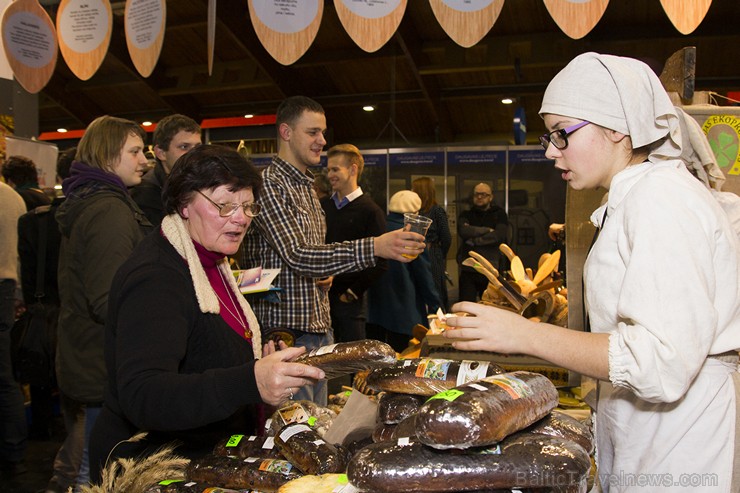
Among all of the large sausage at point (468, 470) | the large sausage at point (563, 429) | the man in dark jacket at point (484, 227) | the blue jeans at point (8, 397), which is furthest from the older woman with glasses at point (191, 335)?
the man in dark jacket at point (484, 227)

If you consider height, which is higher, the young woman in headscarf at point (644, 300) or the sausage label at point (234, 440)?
the young woman in headscarf at point (644, 300)

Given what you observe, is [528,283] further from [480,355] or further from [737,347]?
[737,347]

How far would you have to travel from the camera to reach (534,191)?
826cm

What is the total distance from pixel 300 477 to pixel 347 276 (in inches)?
121

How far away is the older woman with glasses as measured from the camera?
4.84 ft

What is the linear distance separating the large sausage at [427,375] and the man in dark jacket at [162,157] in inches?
81.9

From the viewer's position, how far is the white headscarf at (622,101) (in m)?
1.40

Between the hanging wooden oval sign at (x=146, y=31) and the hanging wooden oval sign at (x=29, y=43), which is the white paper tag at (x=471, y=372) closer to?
the hanging wooden oval sign at (x=146, y=31)

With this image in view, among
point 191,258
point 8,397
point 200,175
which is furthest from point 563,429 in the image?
point 8,397

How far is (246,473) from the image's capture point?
1488mm

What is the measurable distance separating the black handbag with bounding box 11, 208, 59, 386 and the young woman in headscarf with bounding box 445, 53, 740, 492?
3.00 meters

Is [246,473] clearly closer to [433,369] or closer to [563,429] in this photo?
[433,369]

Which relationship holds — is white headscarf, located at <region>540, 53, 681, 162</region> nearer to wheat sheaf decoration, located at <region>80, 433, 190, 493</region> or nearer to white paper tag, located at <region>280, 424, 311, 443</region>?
white paper tag, located at <region>280, 424, 311, 443</region>

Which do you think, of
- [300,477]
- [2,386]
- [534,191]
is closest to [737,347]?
[300,477]
